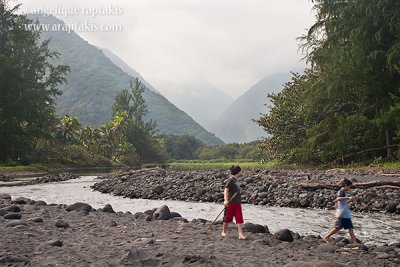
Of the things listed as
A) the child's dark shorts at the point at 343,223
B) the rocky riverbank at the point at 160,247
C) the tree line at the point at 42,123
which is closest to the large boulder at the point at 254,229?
the rocky riverbank at the point at 160,247

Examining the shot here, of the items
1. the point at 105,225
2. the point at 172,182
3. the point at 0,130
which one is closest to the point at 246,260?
the point at 105,225

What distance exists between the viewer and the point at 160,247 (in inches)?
340

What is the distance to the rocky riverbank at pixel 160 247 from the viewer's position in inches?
297

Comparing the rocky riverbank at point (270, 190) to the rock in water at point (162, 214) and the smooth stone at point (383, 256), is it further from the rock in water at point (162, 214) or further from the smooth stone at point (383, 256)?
the rock in water at point (162, 214)

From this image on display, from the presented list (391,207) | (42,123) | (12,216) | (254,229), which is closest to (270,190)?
(391,207)

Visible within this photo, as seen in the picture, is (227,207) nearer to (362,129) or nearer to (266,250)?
(266,250)

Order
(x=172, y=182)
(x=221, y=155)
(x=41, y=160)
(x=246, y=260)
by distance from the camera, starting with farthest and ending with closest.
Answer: (x=221, y=155) < (x=41, y=160) < (x=172, y=182) < (x=246, y=260)

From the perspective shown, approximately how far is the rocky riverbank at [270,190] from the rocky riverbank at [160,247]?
17.0ft

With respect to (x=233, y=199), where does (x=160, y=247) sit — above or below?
below

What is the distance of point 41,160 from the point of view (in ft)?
192

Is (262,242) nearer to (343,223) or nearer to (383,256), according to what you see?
(343,223)

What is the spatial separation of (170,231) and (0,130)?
41.7 meters

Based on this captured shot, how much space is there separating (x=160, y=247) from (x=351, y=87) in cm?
2814

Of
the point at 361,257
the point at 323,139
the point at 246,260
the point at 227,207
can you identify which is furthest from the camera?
the point at 323,139
